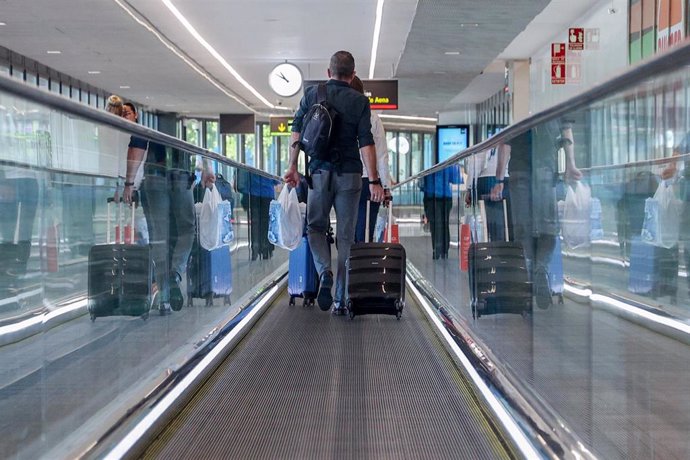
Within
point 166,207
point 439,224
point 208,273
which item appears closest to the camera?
point 166,207

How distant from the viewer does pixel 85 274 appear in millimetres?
2941

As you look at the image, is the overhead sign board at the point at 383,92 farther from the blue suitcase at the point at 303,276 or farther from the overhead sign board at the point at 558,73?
the blue suitcase at the point at 303,276

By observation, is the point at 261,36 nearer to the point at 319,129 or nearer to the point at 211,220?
the point at 319,129

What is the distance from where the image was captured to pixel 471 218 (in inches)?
216

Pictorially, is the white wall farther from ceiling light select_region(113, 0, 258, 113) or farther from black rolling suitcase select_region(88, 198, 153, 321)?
black rolling suitcase select_region(88, 198, 153, 321)

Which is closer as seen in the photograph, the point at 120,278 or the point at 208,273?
the point at 120,278

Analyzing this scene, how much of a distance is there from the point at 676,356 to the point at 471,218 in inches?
133

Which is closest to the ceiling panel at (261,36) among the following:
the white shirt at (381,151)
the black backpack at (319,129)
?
the white shirt at (381,151)

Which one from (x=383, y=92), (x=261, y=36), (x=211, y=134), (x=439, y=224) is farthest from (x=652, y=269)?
(x=211, y=134)

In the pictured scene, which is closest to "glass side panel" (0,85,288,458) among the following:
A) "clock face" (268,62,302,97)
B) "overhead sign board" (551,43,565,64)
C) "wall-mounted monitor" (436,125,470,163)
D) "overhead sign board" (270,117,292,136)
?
"overhead sign board" (551,43,565,64)

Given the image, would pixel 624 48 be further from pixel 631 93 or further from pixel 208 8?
pixel 631 93

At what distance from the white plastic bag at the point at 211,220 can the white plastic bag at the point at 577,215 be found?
103 inches

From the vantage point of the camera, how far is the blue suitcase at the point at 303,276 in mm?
7241

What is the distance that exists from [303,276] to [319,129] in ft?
5.75
